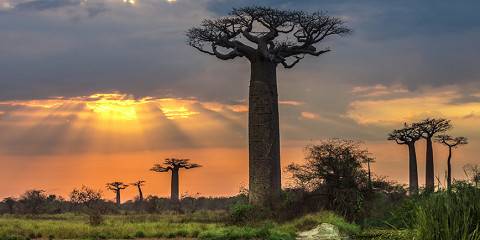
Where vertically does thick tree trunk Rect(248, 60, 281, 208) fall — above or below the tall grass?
above

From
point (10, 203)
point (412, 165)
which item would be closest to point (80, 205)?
point (10, 203)

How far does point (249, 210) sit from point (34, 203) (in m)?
23.6

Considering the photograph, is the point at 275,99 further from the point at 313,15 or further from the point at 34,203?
the point at 34,203

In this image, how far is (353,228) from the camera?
18.7 m

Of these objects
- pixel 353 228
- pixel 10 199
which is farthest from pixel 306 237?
pixel 10 199

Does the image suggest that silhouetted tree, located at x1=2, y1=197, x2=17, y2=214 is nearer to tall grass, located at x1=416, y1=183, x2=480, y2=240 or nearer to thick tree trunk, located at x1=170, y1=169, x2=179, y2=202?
thick tree trunk, located at x1=170, y1=169, x2=179, y2=202

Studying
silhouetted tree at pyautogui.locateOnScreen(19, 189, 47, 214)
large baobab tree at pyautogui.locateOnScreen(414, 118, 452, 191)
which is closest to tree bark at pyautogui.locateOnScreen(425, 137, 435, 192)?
large baobab tree at pyautogui.locateOnScreen(414, 118, 452, 191)

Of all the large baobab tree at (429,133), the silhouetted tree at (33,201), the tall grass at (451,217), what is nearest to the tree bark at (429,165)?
the large baobab tree at (429,133)

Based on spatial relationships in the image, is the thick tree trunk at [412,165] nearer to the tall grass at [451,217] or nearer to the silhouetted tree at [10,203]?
the silhouetted tree at [10,203]

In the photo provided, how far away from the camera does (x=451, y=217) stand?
23.1 feet

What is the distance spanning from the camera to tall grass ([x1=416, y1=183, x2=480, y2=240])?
23.0 feet

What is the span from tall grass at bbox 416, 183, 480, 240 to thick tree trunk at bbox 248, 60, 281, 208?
18360 mm

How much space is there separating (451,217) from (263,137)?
1873 centimetres

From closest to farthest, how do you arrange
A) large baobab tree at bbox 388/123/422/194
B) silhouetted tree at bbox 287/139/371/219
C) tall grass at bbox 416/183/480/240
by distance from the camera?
1. tall grass at bbox 416/183/480/240
2. silhouetted tree at bbox 287/139/371/219
3. large baobab tree at bbox 388/123/422/194
